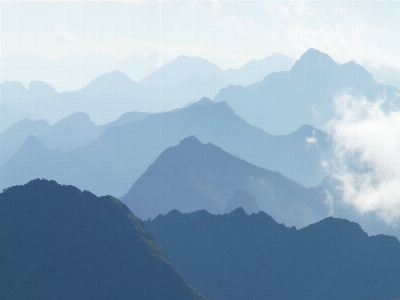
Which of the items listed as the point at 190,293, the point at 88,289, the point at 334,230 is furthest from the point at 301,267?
the point at 88,289

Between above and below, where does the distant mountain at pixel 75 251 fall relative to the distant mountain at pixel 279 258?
below

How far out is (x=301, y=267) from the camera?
156m

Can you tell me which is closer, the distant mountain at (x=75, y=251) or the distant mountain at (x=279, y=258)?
the distant mountain at (x=75, y=251)

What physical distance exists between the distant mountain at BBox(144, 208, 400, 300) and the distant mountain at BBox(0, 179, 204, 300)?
32434mm

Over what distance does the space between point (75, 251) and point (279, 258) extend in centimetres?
5358

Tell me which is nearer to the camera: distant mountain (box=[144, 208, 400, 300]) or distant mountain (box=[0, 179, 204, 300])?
distant mountain (box=[0, 179, 204, 300])

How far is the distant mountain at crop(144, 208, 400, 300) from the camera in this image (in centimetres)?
14812

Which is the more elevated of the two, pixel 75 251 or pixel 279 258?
pixel 279 258

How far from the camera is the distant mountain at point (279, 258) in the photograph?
148m

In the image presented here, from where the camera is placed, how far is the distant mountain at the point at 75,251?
372 ft

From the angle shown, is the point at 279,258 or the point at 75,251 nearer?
the point at 75,251

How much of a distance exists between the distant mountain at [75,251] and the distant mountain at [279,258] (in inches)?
1277

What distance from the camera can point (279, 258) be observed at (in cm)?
15862

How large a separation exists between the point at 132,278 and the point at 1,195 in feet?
92.9
